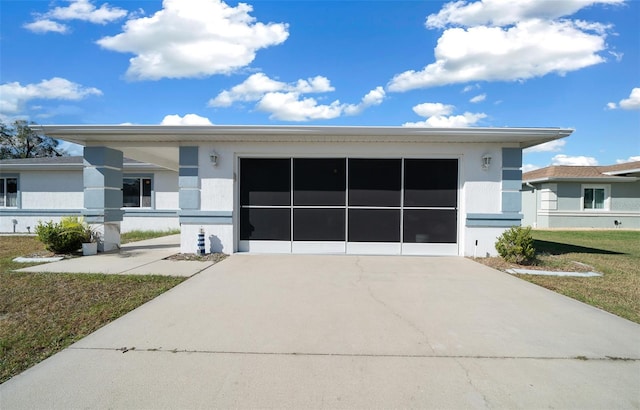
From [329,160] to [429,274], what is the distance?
4.11 m

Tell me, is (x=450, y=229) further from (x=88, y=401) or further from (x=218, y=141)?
(x=88, y=401)

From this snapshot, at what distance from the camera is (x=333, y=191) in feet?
30.4

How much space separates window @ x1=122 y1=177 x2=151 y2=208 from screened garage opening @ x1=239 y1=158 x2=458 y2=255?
9.42 meters

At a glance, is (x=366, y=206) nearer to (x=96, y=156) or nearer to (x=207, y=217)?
(x=207, y=217)

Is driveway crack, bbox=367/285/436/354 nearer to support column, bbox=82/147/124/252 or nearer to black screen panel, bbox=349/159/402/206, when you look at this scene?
black screen panel, bbox=349/159/402/206

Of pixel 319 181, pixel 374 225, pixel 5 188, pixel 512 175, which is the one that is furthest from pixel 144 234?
pixel 512 175

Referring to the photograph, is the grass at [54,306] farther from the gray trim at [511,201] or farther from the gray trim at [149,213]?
the gray trim at [149,213]

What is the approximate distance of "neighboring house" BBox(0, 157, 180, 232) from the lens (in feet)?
50.2

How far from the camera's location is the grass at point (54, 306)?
3527 mm

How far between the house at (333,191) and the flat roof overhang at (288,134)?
8cm

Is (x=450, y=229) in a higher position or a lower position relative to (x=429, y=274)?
Answer: higher

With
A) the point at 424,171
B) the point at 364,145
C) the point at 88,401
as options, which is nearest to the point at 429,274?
the point at 424,171

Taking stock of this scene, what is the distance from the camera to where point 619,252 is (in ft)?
34.9

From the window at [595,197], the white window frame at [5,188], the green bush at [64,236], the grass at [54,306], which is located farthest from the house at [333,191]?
the window at [595,197]
